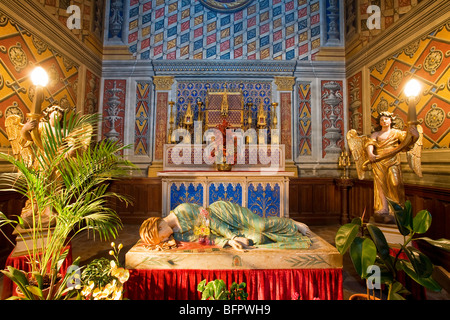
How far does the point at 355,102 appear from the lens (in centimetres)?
569

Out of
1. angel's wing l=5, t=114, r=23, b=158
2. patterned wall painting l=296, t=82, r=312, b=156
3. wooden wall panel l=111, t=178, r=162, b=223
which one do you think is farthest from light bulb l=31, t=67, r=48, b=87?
patterned wall painting l=296, t=82, r=312, b=156

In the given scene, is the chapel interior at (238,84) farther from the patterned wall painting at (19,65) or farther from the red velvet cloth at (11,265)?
the red velvet cloth at (11,265)

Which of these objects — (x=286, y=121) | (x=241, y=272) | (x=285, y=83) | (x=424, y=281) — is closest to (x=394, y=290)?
(x=424, y=281)

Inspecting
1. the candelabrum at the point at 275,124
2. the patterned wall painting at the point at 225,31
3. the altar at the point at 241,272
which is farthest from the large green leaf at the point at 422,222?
the patterned wall painting at the point at 225,31

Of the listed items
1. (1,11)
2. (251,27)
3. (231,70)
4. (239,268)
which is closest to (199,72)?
(231,70)

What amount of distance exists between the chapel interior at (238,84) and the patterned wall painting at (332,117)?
3 cm

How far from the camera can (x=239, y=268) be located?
2.24 metres

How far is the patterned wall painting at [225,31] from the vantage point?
20.4ft

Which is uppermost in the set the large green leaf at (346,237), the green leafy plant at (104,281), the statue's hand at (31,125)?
the statue's hand at (31,125)

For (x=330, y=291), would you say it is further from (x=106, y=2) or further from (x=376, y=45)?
(x=106, y=2)

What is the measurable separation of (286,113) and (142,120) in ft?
12.4

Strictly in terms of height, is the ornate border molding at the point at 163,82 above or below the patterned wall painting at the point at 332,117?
above

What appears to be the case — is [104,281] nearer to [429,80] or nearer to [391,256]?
[391,256]

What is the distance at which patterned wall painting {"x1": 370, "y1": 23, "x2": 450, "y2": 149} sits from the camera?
11.5ft
